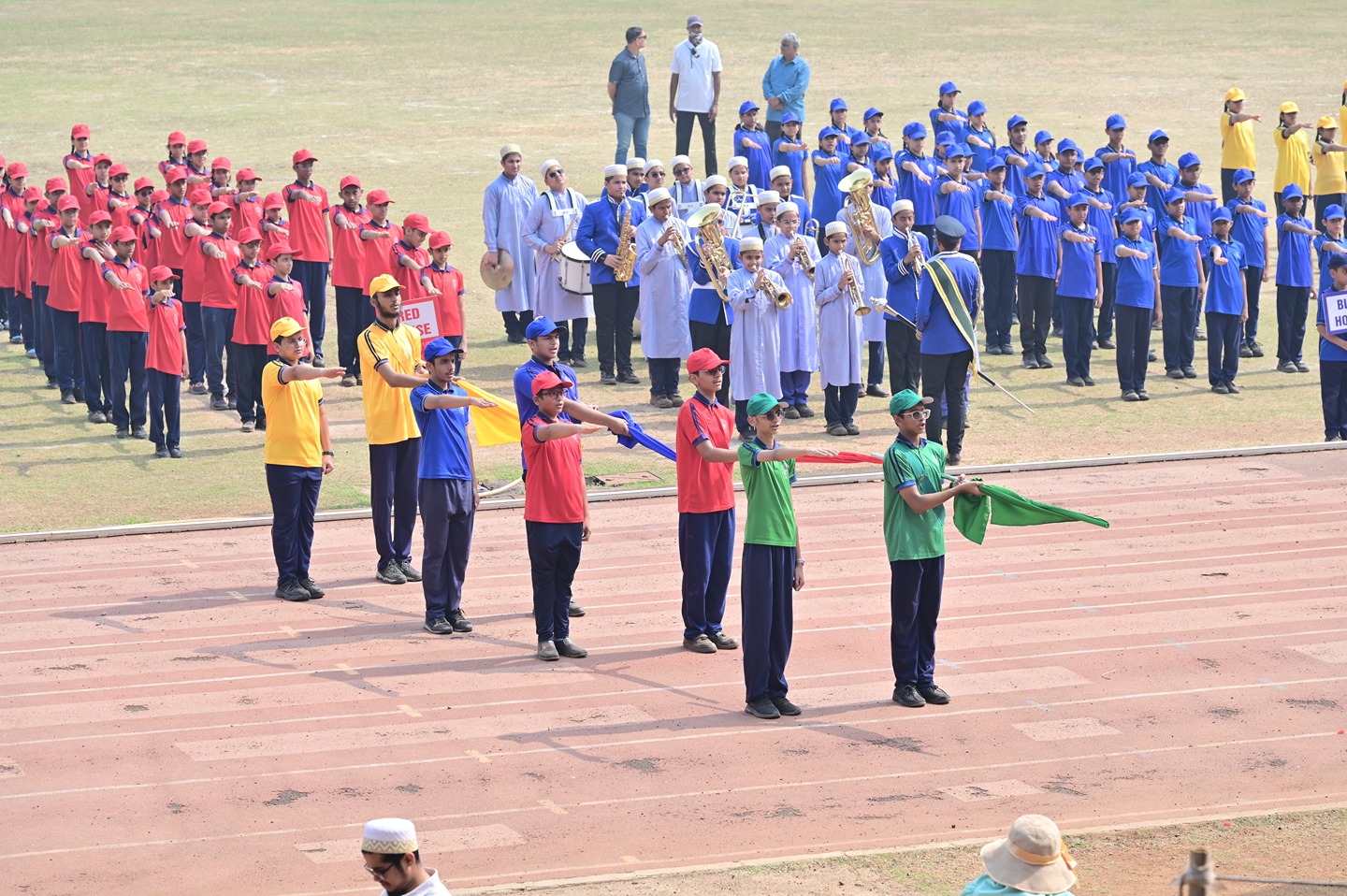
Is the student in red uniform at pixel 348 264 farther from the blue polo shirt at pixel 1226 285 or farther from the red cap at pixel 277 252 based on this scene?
the blue polo shirt at pixel 1226 285

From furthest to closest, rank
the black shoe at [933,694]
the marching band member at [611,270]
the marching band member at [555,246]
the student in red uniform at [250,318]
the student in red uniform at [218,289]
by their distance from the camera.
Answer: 1. the marching band member at [555,246]
2. the marching band member at [611,270]
3. the student in red uniform at [218,289]
4. the student in red uniform at [250,318]
5. the black shoe at [933,694]

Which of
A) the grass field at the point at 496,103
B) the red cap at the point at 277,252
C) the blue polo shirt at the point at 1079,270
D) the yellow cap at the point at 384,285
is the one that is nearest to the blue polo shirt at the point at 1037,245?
the blue polo shirt at the point at 1079,270

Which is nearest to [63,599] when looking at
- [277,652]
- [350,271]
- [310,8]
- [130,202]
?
[277,652]

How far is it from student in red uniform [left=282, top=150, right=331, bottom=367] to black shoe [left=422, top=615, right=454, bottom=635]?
786 centimetres

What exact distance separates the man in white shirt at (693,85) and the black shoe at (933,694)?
1595cm

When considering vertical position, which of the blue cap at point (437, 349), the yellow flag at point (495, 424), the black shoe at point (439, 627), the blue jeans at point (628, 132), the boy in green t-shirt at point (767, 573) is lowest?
the black shoe at point (439, 627)

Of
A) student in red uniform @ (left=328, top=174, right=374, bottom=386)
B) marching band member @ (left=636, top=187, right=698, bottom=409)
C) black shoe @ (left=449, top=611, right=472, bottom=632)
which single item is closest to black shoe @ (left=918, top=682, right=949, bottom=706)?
black shoe @ (left=449, top=611, right=472, bottom=632)

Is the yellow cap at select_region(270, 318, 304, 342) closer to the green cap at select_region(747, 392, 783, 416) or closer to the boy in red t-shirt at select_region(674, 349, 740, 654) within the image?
the boy in red t-shirt at select_region(674, 349, 740, 654)

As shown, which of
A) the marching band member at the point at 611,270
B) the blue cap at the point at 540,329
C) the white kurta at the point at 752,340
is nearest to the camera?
the blue cap at the point at 540,329

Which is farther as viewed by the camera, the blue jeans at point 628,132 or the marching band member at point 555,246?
the blue jeans at point 628,132

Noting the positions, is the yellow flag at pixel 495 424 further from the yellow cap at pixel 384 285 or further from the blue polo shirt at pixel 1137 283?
the blue polo shirt at pixel 1137 283

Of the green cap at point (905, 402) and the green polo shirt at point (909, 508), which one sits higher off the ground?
the green cap at point (905, 402)

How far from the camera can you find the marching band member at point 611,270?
1939 cm

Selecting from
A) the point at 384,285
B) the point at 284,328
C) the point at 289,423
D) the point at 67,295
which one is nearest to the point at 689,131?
the point at 67,295
